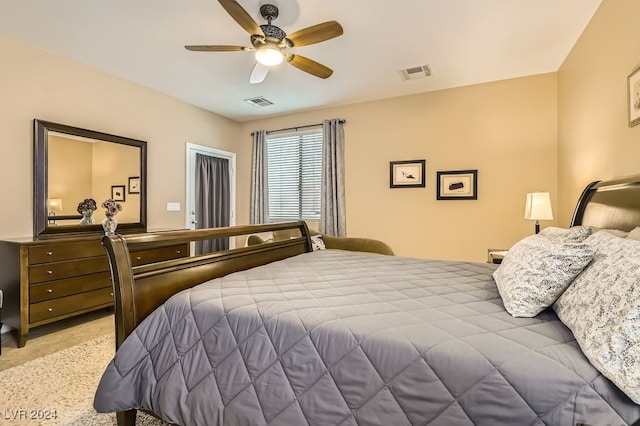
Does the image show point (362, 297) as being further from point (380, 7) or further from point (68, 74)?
point (68, 74)

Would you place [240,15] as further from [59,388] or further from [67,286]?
[67,286]

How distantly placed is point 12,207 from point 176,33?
2.18 m

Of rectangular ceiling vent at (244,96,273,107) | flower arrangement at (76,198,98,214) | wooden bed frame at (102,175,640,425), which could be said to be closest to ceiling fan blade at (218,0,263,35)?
wooden bed frame at (102,175,640,425)

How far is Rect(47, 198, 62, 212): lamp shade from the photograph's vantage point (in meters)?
3.02

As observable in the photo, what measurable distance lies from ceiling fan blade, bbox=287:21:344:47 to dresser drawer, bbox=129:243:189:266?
8.71 feet

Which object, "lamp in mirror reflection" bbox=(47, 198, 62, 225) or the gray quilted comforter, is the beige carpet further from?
"lamp in mirror reflection" bbox=(47, 198, 62, 225)

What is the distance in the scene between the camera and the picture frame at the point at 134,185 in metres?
3.72

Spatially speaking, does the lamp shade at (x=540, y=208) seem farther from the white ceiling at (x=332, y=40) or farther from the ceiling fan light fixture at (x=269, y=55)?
the ceiling fan light fixture at (x=269, y=55)

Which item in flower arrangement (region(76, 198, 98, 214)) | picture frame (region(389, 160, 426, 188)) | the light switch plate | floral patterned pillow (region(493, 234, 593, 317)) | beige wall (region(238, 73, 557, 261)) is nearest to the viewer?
floral patterned pillow (region(493, 234, 593, 317))

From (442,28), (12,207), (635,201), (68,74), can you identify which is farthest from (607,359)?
(68,74)

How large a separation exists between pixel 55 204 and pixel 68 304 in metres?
1.01

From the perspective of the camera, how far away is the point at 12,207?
9.19 feet

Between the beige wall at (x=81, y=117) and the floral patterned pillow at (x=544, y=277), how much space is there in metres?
3.93

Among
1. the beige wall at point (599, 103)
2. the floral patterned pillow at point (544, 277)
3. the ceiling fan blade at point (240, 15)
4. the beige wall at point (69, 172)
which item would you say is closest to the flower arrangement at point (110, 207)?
the beige wall at point (69, 172)
